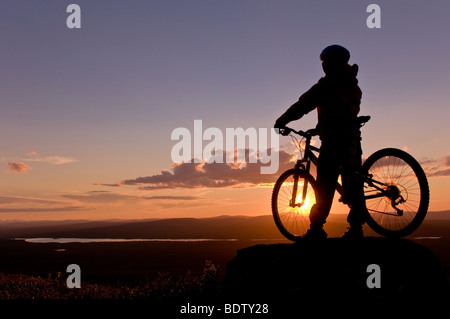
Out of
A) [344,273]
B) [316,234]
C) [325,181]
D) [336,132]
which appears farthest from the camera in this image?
[316,234]

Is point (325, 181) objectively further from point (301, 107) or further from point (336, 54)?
point (336, 54)

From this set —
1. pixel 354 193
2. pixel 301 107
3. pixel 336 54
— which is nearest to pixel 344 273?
pixel 354 193

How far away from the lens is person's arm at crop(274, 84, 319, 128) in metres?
6.70

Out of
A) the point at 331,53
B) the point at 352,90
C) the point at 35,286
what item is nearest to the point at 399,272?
the point at 352,90

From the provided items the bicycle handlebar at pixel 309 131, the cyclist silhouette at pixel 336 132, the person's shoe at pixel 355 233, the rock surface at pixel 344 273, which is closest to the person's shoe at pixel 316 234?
the cyclist silhouette at pixel 336 132

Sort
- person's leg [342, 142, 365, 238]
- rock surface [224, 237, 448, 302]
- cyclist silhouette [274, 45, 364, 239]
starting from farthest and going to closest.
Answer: person's leg [342, 142, 365, 238] < cyclist silhouette [274, 45, 364, 239] < rock surface [224, 237, 448, 302]

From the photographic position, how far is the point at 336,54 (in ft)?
21.8

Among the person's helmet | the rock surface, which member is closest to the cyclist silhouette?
the person's helmet

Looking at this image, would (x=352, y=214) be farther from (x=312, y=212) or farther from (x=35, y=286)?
(x=35, y=286)

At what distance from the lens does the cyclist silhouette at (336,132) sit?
21.7 feet

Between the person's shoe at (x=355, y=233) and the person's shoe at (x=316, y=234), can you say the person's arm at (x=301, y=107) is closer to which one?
the person's shoe at (x=316, y=234)

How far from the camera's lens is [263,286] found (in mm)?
6176

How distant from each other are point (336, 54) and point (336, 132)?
1.24 m

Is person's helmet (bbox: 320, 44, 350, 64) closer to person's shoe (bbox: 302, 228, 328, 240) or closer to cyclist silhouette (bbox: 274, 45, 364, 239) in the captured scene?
cyclist silhouette (bbox: 274, 45, 364, 239)
